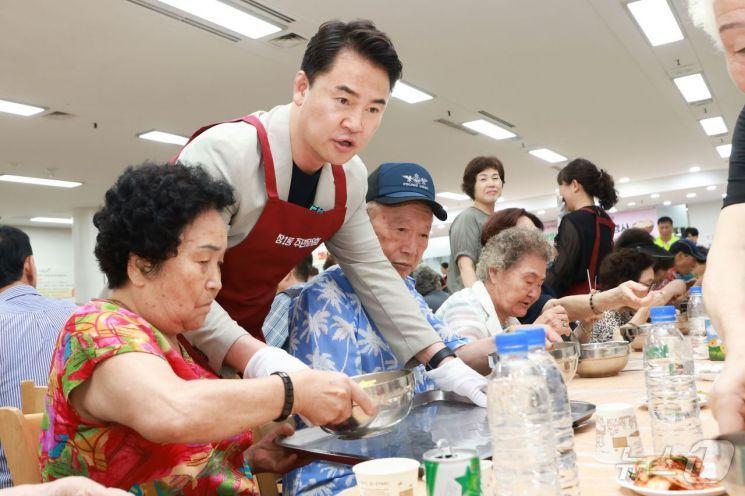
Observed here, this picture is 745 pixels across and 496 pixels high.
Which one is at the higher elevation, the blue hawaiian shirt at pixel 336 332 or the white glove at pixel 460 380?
Answer: the blue hawaiian shirt at pixel 336 332

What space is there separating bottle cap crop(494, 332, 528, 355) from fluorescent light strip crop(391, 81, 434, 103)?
6.19 meters

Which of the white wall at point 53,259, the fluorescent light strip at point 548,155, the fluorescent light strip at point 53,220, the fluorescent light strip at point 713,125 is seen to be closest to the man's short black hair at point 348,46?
the fluorescent light strip at point 548,155

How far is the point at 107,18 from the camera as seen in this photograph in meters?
4.65

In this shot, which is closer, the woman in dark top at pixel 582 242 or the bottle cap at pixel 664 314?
the bottle cap at pixel 664 314

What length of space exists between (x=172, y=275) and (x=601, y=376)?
1.63 m

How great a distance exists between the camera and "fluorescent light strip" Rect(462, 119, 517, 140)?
845 cm

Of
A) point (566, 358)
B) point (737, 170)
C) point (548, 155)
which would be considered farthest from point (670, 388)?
point (548, 155)

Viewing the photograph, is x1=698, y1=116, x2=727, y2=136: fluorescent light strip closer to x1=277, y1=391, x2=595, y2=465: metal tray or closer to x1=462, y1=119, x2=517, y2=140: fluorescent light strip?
x1=462, y1=119, x2=517, y2=140: fluorescent light strip

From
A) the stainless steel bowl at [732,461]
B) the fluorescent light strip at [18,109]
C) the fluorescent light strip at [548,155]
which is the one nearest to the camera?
the stainless steel bowl at [732,461]

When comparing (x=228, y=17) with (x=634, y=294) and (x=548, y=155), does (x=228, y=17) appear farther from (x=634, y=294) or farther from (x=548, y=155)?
(x=548, y=155)

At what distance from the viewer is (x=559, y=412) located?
2.99 ft

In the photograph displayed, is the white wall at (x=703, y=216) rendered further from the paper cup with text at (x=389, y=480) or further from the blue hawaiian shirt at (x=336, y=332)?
the paper cup with text at (x=389, y=480)

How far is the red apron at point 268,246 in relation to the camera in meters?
1.63

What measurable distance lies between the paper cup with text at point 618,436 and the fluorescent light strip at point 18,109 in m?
6.64
